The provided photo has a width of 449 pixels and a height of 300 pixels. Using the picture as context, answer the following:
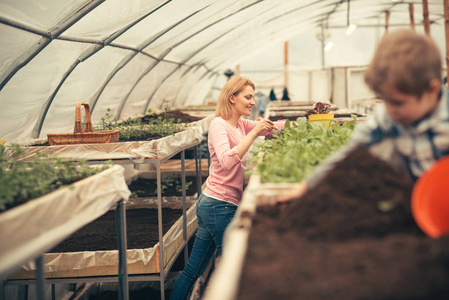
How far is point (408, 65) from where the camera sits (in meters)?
1.22

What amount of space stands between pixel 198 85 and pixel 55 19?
929 cm

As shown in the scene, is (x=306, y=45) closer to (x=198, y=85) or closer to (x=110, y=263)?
(x=198, y=85)

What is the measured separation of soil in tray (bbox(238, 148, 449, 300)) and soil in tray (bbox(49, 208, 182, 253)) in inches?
101

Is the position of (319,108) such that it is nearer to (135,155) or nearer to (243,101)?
(243,101)

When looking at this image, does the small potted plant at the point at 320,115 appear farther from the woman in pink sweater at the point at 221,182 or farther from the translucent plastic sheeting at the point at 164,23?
the translucent plastic sheeting at the point at 164,23

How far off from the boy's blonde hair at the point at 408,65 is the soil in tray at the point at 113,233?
284cm

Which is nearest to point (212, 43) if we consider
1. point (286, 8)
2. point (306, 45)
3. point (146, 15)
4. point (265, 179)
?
point (286, 8)

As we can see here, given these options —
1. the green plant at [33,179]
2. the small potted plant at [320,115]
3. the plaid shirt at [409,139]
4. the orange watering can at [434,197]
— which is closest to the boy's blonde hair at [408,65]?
the plaid shirt at [409,139]

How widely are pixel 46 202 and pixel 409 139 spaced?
51.4 inches

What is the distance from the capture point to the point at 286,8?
8.44 m

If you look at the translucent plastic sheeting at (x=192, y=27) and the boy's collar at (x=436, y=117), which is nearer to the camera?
the boy's collar at (x=436, y=117)

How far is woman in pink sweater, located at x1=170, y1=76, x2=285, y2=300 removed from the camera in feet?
9.54

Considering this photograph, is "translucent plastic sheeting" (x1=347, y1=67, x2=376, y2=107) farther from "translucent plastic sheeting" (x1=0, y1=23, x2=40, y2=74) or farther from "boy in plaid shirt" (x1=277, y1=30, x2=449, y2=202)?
"boy in plaid shirt" (x1=277, y1=30, x2=449, y2=202)

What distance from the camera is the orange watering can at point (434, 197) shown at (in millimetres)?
1188
